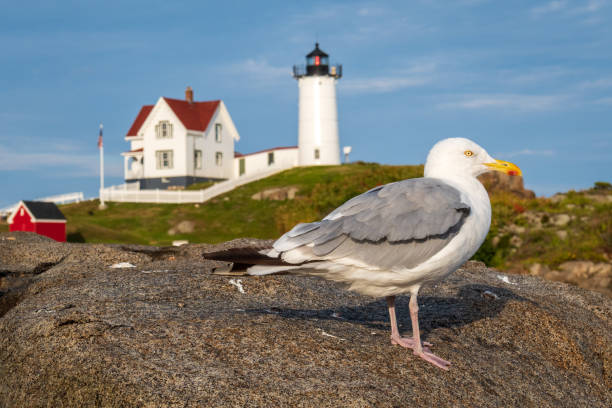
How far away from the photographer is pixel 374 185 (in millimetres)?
26578

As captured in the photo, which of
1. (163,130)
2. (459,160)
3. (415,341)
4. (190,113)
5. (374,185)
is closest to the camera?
(415,341)

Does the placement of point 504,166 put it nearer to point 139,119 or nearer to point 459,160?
point 459,160

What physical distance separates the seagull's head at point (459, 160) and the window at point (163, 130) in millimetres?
48770

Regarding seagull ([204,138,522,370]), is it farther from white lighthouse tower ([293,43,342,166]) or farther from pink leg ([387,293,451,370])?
white lighthouse tower ([293,43,342,166])

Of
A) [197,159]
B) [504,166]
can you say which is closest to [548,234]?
[504,166]

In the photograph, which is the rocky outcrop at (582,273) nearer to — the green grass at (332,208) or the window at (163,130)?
the green grass at (332,208)

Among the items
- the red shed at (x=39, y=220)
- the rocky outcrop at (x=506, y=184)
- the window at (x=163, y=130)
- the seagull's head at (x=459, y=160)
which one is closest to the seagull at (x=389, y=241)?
the seagull's head at (x=459, y=160)

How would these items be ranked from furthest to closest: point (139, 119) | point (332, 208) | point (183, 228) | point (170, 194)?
point (139, 119), point (170, 194), point (183, 228), point (332, 208)

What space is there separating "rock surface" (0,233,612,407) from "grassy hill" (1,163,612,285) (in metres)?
13.4

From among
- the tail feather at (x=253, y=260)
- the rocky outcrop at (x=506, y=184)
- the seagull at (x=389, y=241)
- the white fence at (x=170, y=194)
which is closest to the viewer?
the tail feather at (x=253, y=260)

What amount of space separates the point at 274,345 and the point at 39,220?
24761mm

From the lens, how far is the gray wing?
532cm

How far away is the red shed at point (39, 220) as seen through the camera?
27323mm

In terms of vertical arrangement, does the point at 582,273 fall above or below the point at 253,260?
below
